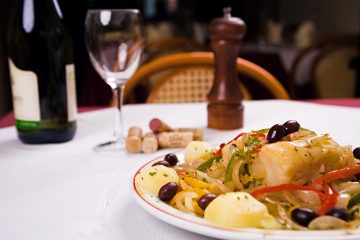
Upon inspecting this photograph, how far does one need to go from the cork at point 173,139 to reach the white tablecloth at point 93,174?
0.06ft

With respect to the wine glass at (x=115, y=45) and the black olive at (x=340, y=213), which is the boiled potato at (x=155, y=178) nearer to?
the black olive at (x=340, y=213)

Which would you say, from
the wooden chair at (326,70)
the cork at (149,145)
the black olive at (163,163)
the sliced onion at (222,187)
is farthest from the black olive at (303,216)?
the wooden chair at (326,70)

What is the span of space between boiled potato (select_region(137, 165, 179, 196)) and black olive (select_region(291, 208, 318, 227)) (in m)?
0.18

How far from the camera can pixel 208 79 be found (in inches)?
67.8

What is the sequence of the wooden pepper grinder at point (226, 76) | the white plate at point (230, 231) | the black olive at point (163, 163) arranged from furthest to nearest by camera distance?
1. the wooden pepper grinder at point (226, 76)
2. the black olive at point (163, 163)
3. the white plate at point (230, 231)

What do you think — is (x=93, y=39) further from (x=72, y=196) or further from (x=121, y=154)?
(x=72, y=196)

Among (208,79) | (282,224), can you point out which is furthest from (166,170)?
(208,79)

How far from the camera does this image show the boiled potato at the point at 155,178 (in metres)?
0.55

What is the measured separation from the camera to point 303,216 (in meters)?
0.43

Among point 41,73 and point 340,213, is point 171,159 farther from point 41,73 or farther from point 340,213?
point 41,73

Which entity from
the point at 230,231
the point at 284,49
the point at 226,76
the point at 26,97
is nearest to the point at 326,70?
the point at 284,49

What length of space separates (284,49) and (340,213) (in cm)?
342

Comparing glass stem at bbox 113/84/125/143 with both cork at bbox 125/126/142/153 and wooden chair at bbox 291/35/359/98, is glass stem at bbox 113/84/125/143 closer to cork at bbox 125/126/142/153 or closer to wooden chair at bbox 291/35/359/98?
cork at bbox 125/126/142/153

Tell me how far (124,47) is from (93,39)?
6 cm
